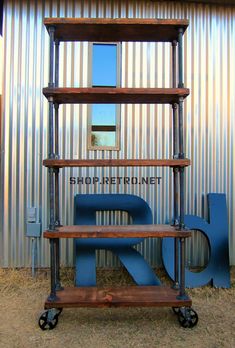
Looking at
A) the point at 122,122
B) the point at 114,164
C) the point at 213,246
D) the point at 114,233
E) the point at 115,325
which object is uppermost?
the point at 122,122

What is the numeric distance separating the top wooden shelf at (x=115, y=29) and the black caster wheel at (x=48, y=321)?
241 centimetres

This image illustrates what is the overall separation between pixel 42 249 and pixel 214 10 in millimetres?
3731

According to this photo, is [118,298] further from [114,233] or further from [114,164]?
[114,164]

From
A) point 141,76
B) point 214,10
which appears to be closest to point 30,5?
point 141,76

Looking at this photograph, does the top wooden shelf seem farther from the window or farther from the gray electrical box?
the gray electrical box

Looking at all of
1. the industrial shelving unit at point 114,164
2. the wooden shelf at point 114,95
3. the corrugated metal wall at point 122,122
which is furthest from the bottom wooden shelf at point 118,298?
the wooden shelf at point 114,95

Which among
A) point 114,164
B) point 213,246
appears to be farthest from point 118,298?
point 213,246

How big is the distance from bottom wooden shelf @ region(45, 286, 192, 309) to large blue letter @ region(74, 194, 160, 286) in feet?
1.85

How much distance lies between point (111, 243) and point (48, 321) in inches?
47.4

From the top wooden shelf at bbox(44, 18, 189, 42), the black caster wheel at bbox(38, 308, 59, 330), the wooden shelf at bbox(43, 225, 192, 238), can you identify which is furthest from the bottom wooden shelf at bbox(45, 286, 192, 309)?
the top wooden shelf at bbox(44, 18, 189, 42)

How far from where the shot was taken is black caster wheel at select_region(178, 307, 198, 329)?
2885 millimetres

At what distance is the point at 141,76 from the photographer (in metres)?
4.29

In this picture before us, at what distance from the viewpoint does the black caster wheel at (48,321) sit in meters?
2.85

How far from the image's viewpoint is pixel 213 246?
13.2 feet
